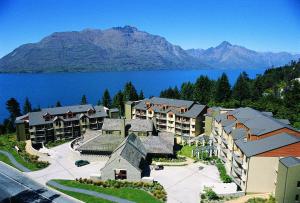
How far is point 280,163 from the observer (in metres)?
37.8

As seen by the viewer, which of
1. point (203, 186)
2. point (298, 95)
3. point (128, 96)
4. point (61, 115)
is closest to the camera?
point (203, 186)

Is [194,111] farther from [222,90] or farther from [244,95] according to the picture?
[244,95]

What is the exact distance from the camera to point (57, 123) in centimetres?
7312

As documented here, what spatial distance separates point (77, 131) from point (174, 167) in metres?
34.9

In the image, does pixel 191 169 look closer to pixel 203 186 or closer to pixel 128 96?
pixel 203 186

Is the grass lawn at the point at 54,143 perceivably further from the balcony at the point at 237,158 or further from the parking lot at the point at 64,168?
the balcony at the point at 237,158

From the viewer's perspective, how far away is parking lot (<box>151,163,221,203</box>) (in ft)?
142

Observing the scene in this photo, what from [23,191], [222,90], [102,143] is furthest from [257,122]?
[222,90]

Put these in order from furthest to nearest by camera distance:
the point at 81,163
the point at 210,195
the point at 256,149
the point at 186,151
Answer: the point at 186,151 → the point at 81,163 → the point at 256,149 → the point at 210,195

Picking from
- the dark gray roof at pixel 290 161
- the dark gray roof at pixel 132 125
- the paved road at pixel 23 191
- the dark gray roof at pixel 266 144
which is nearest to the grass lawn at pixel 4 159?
the paved road at pixel 23 191

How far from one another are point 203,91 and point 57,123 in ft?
200

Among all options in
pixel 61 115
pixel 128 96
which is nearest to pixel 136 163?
pixel 61 115

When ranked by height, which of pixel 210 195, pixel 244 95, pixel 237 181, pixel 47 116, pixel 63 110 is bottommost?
pixel 210 195

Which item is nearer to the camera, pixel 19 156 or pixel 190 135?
→ pixel 19 156
